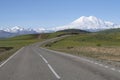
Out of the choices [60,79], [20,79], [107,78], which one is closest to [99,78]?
[107,78]

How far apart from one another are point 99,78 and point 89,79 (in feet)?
2.01

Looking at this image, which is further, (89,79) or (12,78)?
(12,78)

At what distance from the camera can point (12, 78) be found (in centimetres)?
1683

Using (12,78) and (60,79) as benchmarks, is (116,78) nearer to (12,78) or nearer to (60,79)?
(60,79)

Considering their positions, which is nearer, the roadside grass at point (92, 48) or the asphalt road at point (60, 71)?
the asphalt road at point (60, 71)

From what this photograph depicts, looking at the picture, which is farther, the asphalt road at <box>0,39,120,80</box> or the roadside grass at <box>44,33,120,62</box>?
the roadside grass at <box>44,33,120,62</box>

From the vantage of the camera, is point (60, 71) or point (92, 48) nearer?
point (60, 71)

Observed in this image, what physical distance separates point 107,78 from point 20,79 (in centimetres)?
420

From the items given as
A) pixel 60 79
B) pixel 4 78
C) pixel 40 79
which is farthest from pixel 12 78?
pixel 60 79

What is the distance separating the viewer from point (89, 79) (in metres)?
15.4

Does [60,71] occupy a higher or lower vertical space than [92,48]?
higher

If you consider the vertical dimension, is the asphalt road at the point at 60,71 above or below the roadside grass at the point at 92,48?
above

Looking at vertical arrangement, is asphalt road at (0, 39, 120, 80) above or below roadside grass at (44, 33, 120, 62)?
above

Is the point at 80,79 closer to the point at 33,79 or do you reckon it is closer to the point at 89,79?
the point at 89,79
